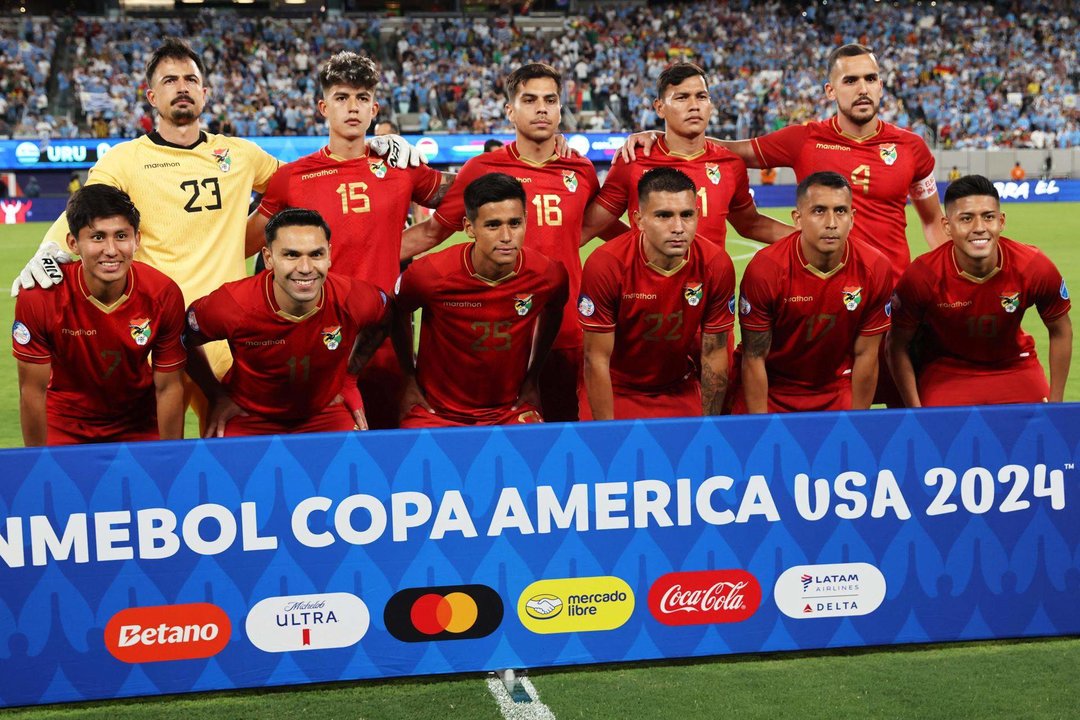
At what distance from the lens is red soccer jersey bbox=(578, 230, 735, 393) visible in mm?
5477

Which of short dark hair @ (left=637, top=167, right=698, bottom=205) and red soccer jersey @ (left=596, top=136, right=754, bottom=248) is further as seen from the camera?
red soccer jersey @ (left=596, top=136, right=754, bottom=248)

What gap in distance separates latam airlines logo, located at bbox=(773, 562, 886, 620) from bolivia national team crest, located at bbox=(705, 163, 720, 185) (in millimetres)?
2608

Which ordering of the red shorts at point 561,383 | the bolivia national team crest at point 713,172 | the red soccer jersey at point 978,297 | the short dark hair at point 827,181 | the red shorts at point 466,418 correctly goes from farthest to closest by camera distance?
the red shorts at point 561,383 < the bolivia national team crest at point 713,172 < the red soccer jersey at point 978,297 < the red shorts at point 466,418 < the short dark hair at point 827,181

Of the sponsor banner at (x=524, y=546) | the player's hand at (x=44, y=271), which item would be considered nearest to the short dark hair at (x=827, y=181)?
the sponsor banner at (x=524, y=546)

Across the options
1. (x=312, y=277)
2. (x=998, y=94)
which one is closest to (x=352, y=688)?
(x=312, y=277)

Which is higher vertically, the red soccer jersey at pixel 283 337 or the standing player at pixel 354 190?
the standing player at pixel 354 190

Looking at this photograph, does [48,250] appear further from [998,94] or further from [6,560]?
[998,94]

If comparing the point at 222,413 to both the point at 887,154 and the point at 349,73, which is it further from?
the point at 887,154

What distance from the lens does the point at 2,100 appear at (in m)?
30.9

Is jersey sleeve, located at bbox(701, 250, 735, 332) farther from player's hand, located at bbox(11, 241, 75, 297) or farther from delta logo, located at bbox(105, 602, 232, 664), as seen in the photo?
player's hand, located at bbox(11, 241, 75, 297)

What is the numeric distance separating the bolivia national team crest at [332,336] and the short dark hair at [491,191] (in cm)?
82

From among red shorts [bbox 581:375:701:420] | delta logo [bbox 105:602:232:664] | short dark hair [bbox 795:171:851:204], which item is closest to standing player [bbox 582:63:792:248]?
short dark hair [bbox 795:171:851:204]

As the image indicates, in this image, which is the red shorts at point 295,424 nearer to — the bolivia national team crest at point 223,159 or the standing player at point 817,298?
the bolivia national team crest at point 223,159

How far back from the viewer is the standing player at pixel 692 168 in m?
6.06
